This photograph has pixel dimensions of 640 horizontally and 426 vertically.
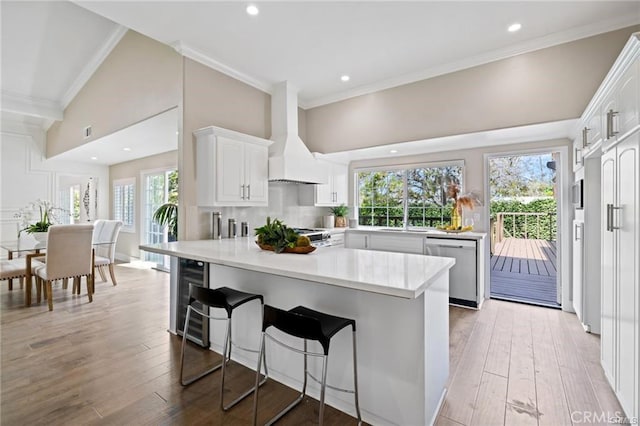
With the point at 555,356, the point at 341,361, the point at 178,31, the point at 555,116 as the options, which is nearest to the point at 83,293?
the point at 178,31

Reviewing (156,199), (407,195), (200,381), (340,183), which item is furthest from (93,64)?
(407,195)

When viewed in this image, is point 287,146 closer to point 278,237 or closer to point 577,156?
point 278,237

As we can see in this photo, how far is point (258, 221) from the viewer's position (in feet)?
13.1

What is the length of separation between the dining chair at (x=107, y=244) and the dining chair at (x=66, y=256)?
69 cm

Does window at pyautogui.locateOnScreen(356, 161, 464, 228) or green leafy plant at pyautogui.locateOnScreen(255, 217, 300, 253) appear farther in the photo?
window at pyautogui.locateOnScreen(356, 161, 464, 228)

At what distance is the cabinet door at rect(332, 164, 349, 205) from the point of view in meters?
5.09

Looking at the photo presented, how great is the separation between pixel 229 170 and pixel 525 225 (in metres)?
4.03

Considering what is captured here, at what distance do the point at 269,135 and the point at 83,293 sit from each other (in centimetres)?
364

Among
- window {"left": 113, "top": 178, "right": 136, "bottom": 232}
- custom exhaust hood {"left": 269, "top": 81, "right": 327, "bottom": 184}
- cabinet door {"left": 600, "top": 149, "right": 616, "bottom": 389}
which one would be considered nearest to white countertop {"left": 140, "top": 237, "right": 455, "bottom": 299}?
cabinet door {"left": 600, "top": 149, "right": 616, "bottom": 389}

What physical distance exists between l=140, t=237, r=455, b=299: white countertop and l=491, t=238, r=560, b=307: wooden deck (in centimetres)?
289

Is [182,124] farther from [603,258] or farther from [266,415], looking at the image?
[603,258]

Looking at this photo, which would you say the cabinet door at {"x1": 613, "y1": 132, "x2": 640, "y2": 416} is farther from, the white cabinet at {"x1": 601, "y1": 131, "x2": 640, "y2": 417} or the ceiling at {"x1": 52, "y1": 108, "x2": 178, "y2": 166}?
the ceiling at {"x1": 52, "y1": 108, "x2": 178, "y2": 166}

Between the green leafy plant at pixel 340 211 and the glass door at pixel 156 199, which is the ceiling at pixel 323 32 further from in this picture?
the glass door at pixel 156 199

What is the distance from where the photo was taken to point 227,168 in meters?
3.21
